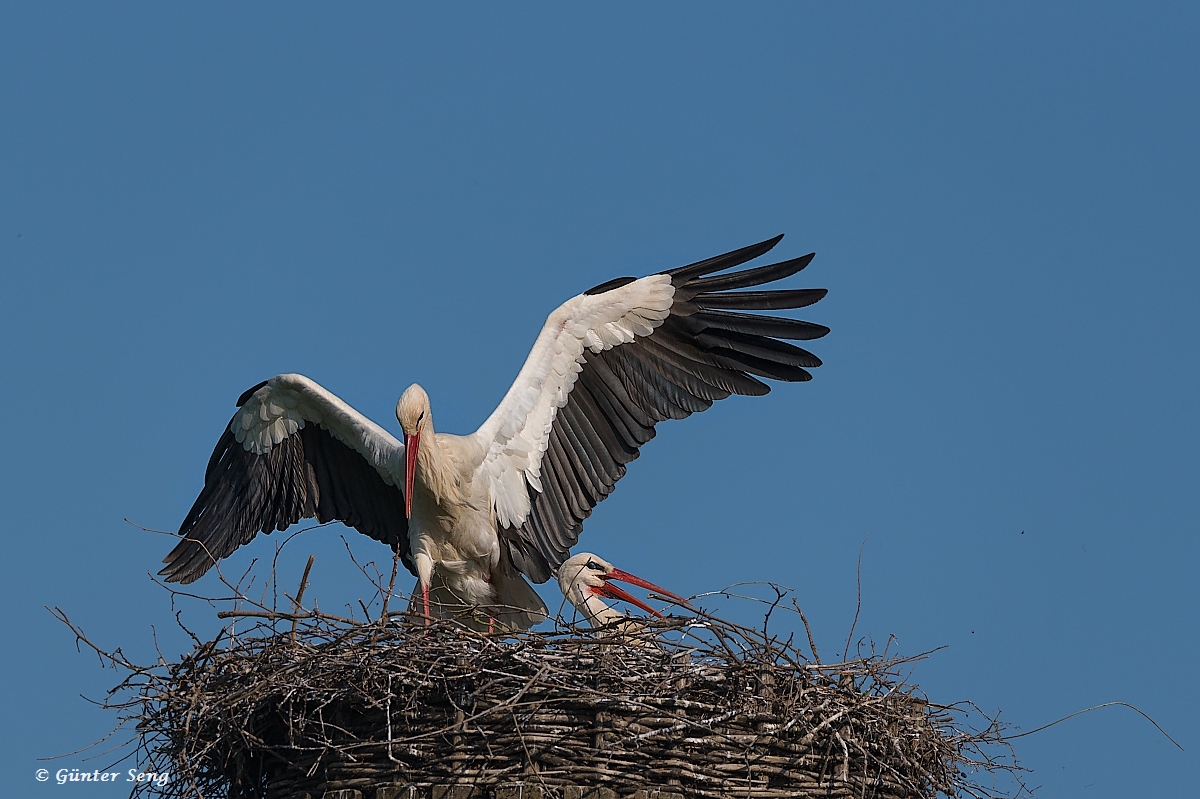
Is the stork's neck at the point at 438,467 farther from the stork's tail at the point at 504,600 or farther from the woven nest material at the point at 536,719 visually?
the woven nest material at the point at 536,719

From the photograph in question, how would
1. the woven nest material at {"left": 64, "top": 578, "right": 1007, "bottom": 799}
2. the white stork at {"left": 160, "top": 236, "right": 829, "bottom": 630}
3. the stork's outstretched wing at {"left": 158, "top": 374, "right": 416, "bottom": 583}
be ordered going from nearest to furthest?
1. the woven nest material at {"left": 64, "top": 578, "right": 1007, "bottom": 799}
2. the white stork at {"left": 160, "top": 236, "right": 829, "bottom": 630}
3. the stork's outstretched wing at {"left": 158, "top": 374, "right": 416, "bottom": 583}

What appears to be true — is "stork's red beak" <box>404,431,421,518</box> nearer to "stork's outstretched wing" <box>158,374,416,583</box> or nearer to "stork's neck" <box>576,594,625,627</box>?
"stork's outstretched wing" <box>158,374,416,583</box>

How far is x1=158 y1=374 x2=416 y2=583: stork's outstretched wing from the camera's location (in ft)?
26.5

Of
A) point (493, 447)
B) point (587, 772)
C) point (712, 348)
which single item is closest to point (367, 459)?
point (493, 447)

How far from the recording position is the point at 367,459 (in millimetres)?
8023

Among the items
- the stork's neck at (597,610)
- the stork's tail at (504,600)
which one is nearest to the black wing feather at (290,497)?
the stork's tail at (504,600)

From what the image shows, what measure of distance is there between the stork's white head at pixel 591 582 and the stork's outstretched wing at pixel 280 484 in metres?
0.88

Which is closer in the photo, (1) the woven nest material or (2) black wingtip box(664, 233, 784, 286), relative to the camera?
(1) the woven nest material

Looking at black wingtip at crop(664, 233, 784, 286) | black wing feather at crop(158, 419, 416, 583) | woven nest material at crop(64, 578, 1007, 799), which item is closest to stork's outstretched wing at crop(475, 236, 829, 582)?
black wingtip at crop(664, 233, 784, 286)

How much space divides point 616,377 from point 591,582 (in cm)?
105

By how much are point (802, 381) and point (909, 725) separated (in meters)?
2.41

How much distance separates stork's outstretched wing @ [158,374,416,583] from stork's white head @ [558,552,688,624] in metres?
0.88

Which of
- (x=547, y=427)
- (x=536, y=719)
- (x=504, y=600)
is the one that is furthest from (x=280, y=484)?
(x=536, y=719)

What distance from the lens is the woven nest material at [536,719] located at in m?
5.36
